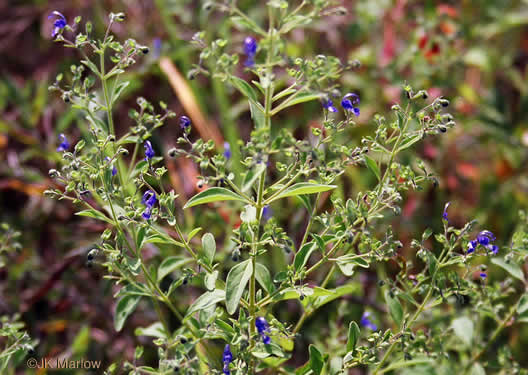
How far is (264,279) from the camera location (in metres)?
1.25

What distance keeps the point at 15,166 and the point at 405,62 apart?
1.69 m

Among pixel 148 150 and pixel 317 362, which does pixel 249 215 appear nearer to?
pixel 148 150

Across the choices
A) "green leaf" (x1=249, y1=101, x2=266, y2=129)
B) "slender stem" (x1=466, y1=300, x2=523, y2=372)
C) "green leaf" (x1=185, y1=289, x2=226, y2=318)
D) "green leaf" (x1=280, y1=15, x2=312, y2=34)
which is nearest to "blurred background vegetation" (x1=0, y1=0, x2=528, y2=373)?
"slender stem" (x1=466, y1=300, x2=523, y2=372)

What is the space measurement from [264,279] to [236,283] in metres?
0.16

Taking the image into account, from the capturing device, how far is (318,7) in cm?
97

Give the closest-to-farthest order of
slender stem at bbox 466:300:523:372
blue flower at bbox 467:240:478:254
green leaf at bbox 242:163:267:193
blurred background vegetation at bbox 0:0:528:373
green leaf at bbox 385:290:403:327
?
green leaf at bbox 242:163:267:193, blue flower at bbox 467:240:478:254, green leaf at bbox 385:290:403:327, slender stem at bbox 466:300:523:372, blurred background vegetation at bbox 0:0:528:373

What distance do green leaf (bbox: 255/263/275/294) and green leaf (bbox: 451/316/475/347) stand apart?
534 mm

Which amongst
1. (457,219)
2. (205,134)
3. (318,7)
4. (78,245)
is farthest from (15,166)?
(457,219)

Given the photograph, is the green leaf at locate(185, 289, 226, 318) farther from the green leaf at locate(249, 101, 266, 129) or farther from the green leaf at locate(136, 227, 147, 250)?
the green leaf at locate(249, 101, 266, 129)

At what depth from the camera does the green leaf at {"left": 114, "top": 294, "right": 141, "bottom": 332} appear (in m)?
1.32

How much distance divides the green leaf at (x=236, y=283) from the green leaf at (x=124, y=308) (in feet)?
1.10

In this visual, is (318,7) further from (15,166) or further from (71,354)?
(15,166)

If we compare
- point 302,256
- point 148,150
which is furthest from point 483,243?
point 148,150

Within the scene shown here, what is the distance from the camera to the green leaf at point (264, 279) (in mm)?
1233
